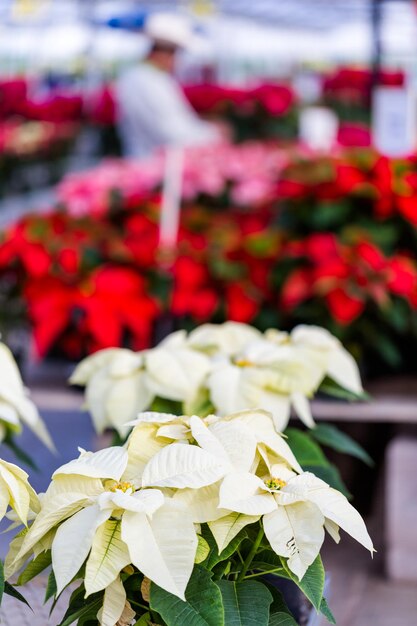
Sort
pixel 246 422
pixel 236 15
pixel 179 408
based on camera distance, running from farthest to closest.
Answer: pixel 236 15 < pixel 179 408 < pixel 246 422

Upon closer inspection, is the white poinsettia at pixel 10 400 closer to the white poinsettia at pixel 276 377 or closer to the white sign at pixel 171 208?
the white poinsettia at pixel 276 377

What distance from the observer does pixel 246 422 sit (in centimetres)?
81

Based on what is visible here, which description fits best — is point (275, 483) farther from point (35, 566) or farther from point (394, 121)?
point (394, 121)

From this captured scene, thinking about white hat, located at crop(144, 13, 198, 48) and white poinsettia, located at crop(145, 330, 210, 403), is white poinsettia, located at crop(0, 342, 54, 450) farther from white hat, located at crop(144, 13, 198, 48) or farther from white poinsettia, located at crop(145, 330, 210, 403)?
white hat, located at crop(144, 13, 198, 48)

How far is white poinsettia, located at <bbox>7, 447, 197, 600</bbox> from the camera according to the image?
64 cm

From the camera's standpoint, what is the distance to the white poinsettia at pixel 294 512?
2.23ft

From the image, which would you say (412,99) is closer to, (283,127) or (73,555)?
(73,555)

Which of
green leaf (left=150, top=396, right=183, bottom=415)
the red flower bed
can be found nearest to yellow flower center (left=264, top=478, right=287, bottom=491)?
green leaf (left=150, top=396, right=183, bottom=415)

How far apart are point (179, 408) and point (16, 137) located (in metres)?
7.89

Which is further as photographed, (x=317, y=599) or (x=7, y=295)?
(x=7, y=295)

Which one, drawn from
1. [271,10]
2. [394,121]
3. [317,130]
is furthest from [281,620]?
[271,10]

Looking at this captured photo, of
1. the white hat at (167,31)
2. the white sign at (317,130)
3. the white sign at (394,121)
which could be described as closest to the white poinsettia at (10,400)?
the white sign at (394,121)

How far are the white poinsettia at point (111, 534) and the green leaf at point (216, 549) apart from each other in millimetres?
50

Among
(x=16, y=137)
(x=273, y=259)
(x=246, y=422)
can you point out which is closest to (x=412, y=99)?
(x=273, y=259)
